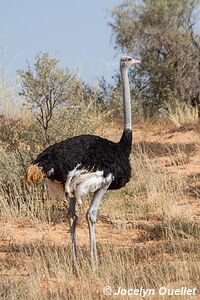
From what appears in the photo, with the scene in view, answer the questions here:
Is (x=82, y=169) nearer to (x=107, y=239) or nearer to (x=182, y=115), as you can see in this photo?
(x=107, y=239)

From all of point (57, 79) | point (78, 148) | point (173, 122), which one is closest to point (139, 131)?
point (173, 122)

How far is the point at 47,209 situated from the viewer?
680 cm

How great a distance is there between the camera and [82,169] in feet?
15.6

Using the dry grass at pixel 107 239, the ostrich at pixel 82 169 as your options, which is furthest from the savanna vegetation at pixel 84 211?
the ostrich at pixel 82 169

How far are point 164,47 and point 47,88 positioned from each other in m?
8.66

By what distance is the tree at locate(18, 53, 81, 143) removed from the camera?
6953 mm

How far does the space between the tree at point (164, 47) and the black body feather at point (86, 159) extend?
10068 mm

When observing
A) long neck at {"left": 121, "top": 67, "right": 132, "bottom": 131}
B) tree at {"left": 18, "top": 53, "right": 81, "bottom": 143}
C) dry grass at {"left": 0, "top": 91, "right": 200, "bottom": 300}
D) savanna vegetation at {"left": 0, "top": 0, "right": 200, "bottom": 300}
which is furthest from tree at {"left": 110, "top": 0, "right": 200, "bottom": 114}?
long neck at {"left": 121, "top": 67, "right": 132, "bottom": 131}

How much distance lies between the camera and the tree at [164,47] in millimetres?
15016

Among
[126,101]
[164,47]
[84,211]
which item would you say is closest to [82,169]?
[126,101]

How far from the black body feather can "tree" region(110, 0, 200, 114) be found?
1007 cm

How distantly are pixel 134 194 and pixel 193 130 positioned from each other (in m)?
4.48

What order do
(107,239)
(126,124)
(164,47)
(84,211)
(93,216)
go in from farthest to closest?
(164,47) < (84,211) < (107,239) < (126,124) < (93,216)

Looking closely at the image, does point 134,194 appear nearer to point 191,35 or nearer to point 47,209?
point 47,209
